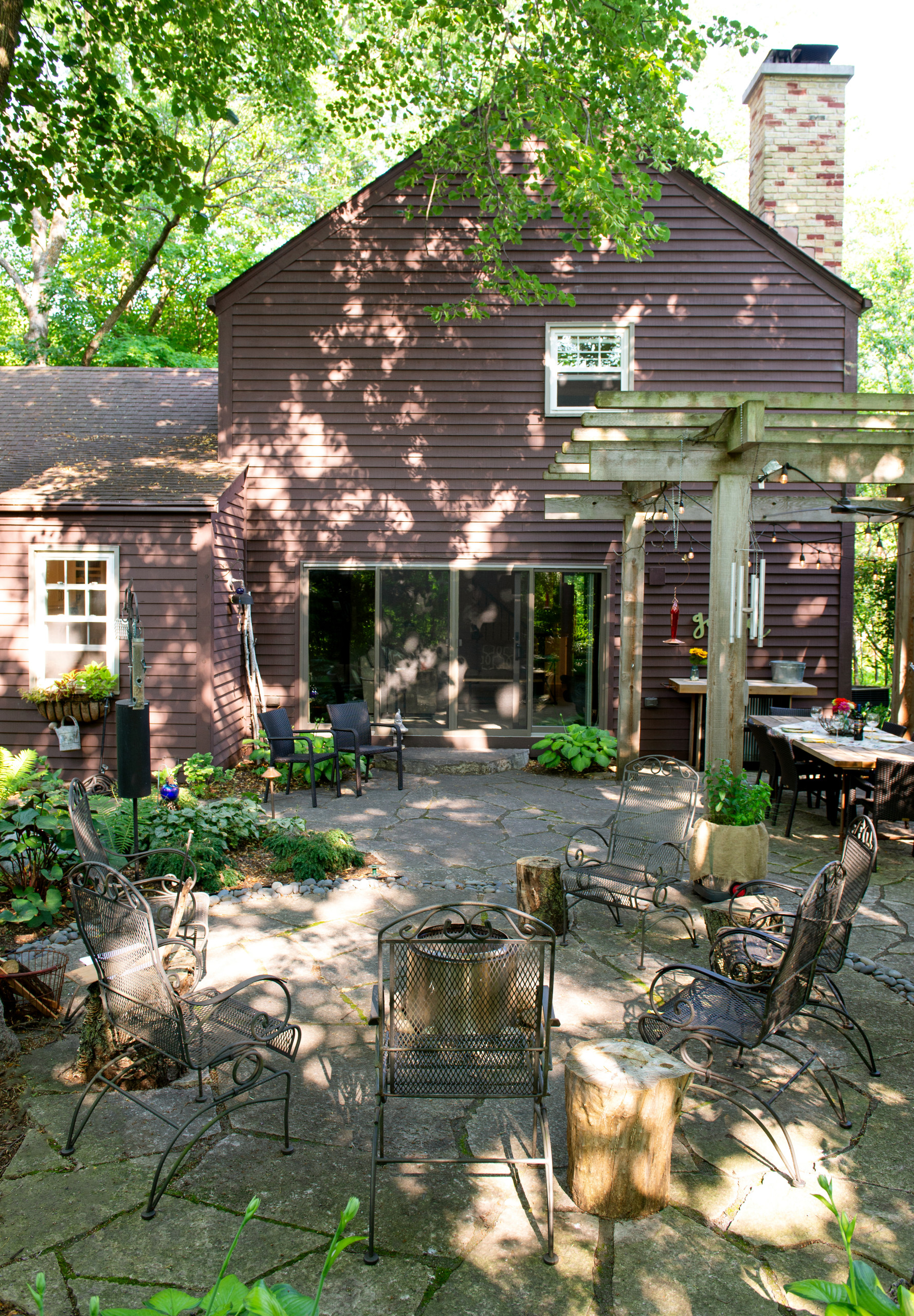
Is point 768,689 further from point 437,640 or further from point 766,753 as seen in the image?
point 437,640

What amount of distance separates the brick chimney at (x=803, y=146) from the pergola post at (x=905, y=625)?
14.7 ft

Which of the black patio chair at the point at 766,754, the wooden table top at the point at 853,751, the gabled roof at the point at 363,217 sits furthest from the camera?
the gabled roof at the point at 363,217

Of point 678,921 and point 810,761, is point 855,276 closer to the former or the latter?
point 810,761

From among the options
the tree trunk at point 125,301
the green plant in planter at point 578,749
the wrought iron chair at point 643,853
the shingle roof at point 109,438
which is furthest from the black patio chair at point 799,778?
the tree trunk at point 125,301

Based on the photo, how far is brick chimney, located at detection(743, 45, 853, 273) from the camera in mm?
10984

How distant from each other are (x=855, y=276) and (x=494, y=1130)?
2617cm

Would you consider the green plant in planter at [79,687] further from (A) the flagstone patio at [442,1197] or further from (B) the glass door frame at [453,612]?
(A) the flagstone patio at [442,1197]

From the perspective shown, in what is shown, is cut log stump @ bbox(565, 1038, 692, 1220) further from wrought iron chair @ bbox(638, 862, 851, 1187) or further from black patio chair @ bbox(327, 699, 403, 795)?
black patio chair @ bbox(327, 699, 403, 795)

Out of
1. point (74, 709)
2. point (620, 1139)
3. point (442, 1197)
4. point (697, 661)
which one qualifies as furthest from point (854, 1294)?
point (697, 661)

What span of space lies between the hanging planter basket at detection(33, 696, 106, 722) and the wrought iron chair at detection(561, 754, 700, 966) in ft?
17.5

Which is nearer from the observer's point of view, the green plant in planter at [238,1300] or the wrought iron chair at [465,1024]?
the green plant in planter at [238,1300]

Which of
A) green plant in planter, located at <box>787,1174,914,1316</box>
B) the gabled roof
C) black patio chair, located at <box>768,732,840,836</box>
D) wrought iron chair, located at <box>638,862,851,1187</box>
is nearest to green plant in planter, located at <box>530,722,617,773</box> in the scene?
black patio chair, located at <box>768,732,840,836</box>

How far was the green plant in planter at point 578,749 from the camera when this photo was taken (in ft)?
33.2

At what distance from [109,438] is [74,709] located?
3.80 metres
